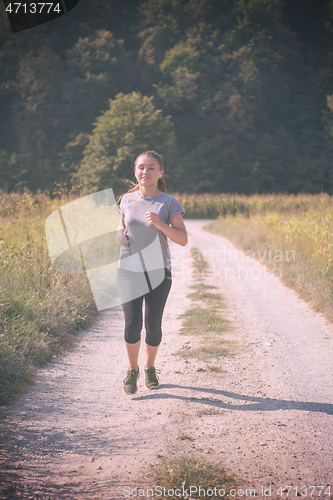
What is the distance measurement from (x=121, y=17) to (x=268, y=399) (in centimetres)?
7089

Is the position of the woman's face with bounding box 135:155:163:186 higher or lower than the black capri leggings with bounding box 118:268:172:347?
higher

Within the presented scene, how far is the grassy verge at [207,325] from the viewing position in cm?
487

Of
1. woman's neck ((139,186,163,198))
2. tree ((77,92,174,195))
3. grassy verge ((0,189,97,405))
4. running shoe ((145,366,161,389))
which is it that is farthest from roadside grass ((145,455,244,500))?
tree ((77,92,174,195))

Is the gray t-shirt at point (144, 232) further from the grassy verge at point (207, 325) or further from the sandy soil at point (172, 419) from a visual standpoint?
the grassy verge at point (207, 325)

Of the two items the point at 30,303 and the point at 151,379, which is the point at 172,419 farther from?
the point at 30,303

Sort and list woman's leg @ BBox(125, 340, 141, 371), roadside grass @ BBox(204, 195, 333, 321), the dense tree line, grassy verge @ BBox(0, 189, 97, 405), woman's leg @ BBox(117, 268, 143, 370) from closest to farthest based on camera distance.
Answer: woman's leg @ BBox(117, 268, 143, 370)
woman's leg @ BBox(125, 340, 141, 371)
grassy verge @ BBox(0, 189, 97, 405)
roadside grass @ BBox(204, 195, 333, 321)
the dense tree line

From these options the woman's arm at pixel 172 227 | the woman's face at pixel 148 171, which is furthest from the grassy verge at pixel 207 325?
the woman's face at pixel 148 171

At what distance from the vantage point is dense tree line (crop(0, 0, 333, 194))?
51719 millimetres

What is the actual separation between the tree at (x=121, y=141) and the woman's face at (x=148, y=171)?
35060 mm

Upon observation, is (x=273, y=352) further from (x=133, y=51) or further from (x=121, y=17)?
(x=121, y=17)

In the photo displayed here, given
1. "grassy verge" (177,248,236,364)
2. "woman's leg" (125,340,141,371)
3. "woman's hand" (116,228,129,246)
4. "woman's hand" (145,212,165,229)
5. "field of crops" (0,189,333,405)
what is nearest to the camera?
"woman's hand" (145,212,165,229)

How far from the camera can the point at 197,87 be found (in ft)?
184

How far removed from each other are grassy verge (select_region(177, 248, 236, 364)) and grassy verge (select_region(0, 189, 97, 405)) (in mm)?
1437

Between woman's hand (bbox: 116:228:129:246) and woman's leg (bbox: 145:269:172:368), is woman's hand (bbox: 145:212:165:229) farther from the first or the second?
woman's leg (bbox: 145:269:172:368)
